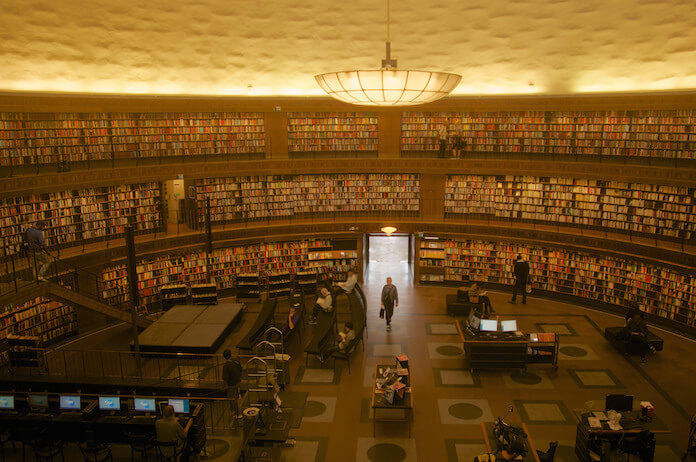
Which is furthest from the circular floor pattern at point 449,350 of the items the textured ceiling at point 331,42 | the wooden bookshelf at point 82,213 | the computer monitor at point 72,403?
the wooden bookshelf at point 82,213

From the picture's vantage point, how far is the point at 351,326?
10.8 metres

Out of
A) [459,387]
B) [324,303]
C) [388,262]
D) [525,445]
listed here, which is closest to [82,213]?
[324,303]

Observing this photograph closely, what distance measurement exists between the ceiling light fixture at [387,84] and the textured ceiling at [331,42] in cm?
288

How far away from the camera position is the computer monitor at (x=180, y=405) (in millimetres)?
7855

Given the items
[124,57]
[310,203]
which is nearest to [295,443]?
[124,57]

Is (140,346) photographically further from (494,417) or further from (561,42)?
(561,42)

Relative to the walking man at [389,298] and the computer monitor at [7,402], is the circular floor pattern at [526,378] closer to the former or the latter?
the walking man at [389,298]

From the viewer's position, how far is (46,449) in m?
7.39

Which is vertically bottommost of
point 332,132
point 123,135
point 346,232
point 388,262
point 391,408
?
point 391,408

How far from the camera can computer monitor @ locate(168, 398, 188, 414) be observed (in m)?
7.86

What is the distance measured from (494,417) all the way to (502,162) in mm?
8095

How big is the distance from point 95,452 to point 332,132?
11548mm

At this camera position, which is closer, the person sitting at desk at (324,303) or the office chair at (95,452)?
the office chair at (95,452)

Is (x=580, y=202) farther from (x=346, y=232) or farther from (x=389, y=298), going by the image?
(x=346, y=232)
